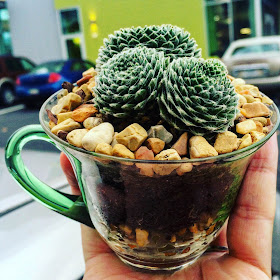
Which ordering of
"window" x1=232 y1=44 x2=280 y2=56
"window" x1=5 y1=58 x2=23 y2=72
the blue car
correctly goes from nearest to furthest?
1. "window" x1=232 y1=44 x2=280 y2=56
2. the blue car
3. "window" x1=5 y1=58 x2=23 y2=72

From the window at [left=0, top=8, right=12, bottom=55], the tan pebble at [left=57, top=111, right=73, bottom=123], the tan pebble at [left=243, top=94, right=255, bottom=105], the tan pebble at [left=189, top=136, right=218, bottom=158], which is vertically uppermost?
the window at [left=0, top=8, right=12, bottom=55]

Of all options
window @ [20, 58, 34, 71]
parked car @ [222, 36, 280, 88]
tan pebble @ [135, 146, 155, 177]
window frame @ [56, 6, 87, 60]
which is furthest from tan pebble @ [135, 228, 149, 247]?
window frame @ [56, 6, 87, 60]

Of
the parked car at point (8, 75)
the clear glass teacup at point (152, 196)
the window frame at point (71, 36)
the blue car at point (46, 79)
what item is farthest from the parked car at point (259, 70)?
the window frame at point (71, 36)

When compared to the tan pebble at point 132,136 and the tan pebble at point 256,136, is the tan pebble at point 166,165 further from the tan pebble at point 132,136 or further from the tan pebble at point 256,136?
the tan pebble at point 256,136

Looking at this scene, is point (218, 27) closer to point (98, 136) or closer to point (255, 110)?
point (255, 110)

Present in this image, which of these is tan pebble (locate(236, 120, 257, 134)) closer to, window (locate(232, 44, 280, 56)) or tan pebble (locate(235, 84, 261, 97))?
tan pebble (locate(235, 84, 261, 97))

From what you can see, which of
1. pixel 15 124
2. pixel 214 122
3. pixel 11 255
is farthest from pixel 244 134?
pixel 15 124

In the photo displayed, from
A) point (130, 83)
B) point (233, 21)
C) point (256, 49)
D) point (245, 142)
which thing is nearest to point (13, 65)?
point (256, 49)
